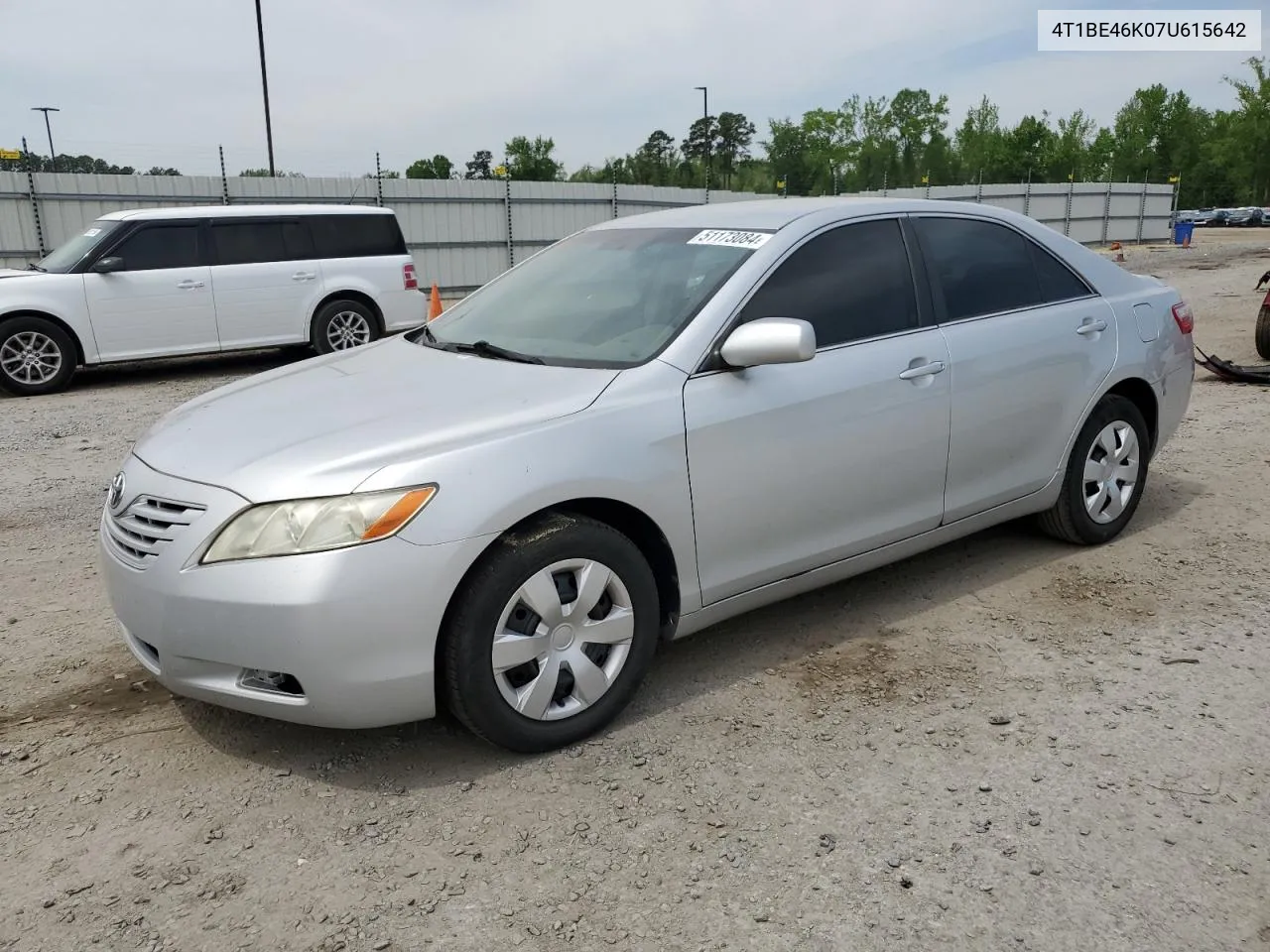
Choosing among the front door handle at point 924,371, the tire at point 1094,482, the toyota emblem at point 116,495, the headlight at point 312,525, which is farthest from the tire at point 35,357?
the tire at point 1094,482

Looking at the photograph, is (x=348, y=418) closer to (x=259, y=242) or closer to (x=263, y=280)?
(x=263, y=280)

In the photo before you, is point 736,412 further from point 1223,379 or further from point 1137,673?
point 1223,379

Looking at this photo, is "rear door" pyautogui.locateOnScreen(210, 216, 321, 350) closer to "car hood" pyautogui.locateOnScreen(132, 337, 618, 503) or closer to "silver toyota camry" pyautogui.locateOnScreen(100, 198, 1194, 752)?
"silver toyota camry" pyautogui.locateOnScreen(100, 198, 1194, 752)

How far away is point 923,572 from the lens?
4762mm

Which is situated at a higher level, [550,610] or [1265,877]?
[550,610]

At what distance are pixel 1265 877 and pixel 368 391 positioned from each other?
2887 mm

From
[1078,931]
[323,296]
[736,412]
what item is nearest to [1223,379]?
[736,412]

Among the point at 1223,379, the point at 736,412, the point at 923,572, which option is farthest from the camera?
the point at 1223,379

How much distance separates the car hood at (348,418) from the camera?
9.48 feet

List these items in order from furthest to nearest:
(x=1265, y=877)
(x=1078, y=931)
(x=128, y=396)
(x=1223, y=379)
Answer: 1. (x=128, y=396)
2. (x=1223, y=379)
3. (x=1265, y=877)
4. (x=1078, y=931)

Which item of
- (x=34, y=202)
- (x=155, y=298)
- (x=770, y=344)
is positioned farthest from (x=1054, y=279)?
(x=34, y=202)

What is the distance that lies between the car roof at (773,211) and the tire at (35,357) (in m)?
8.24

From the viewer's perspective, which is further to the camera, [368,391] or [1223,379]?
[1223,379]

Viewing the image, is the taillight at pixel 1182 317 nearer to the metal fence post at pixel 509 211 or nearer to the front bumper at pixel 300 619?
the front bumper at pixel 300 619
